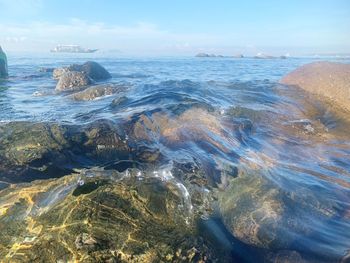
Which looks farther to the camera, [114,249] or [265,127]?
[265,127]

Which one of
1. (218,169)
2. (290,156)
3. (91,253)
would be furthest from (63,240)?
(290,156)

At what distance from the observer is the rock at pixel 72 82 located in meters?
11.6

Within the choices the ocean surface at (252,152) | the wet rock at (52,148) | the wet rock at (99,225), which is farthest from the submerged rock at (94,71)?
the wet rock at (99,225)

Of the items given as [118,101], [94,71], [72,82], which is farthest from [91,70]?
[118,101]

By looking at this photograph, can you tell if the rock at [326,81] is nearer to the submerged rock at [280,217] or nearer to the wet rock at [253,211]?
the submerged rock at [280,217]

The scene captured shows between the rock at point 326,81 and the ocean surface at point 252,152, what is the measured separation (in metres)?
0.48

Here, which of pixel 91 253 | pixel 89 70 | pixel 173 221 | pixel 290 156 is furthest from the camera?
pixel 89 70

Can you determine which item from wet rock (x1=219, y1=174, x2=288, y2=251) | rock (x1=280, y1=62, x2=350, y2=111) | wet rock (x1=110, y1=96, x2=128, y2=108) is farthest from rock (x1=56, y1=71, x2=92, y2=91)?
wet rock (x1=219, y1=174, x2=288, y2=251)

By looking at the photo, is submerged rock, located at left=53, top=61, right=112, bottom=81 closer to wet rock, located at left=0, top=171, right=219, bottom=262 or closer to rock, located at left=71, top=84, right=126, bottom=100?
rock, located at left=71, top=84, right=126, bottom=100

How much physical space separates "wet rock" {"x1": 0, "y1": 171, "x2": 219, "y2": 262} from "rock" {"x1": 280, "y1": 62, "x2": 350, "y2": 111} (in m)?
6.71

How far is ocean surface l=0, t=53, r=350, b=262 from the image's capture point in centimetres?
349

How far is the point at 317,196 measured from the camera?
4.23m

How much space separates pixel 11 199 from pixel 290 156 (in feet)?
13.6

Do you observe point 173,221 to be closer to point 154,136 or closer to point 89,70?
point 154,136
